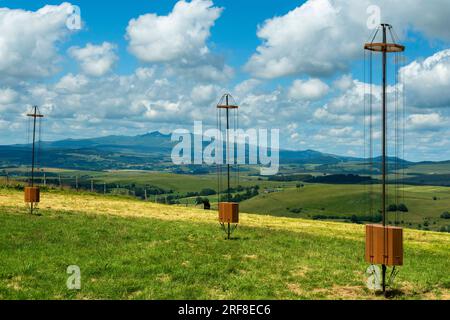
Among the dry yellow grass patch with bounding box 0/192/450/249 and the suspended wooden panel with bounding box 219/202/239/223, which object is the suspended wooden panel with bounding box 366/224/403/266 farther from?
the dry yellow grass patch with bounding box 0/192/450/249

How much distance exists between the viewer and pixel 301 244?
31.1 metres

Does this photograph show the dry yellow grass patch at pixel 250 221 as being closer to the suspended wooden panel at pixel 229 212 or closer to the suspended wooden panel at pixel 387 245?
the suspended wooden panel at pixel 229 212

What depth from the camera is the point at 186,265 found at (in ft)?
73.7

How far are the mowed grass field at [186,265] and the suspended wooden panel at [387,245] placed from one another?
1.48 meters

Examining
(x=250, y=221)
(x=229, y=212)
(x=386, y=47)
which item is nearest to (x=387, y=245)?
(x=386, y=47)

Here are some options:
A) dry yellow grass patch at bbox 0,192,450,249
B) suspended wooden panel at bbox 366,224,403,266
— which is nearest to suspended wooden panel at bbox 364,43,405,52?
suspended wooden panel at bbox 366,224,403,266

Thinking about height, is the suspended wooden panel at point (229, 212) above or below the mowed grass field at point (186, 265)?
above

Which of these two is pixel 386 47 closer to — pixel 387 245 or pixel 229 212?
pixel 387 245

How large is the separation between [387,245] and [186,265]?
9.20m

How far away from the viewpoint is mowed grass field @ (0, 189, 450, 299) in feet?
59.3

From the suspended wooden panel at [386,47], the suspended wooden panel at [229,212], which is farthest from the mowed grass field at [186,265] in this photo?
the suspended wooden panel at [386,47]

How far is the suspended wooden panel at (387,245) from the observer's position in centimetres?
1752

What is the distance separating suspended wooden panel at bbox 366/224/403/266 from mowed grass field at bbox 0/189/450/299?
1484mm
